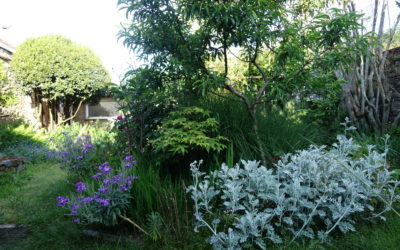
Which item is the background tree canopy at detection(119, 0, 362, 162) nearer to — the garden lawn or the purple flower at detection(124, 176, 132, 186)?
the purple flower at detection(124, 176, 132, 186)

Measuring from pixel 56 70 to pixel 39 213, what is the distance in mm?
8841

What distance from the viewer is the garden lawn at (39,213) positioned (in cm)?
295

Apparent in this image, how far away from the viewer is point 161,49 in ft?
13.6

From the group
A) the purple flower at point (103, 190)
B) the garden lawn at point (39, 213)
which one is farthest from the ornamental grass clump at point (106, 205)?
the garden lawn at point (39, 213)

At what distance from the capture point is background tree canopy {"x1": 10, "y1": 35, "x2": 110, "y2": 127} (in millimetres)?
11381

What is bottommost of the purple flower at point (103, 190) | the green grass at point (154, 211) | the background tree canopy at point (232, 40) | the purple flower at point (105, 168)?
the green grass at point (154, 211)

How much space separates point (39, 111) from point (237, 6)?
1183cm

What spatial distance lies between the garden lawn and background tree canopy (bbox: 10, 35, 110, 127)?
576 cm

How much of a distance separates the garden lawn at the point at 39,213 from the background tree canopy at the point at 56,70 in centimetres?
576

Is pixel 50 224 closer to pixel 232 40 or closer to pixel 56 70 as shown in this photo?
pixel 232 40

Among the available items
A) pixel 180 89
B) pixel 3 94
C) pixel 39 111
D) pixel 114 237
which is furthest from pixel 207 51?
pixel 39 111

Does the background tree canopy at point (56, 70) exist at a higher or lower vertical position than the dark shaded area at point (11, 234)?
higher

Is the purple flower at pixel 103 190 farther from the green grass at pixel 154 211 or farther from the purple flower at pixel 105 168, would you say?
the green grass at pixel 154 211

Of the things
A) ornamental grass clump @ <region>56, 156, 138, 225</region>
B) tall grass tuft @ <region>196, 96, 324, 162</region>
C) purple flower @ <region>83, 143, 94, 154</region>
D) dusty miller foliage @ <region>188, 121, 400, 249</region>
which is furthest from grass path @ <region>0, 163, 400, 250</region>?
tall grass tuft @ <region>196, 96, 324, 162</region>
